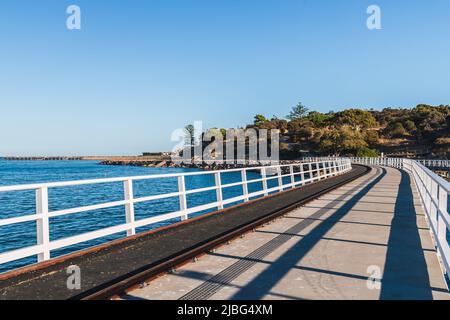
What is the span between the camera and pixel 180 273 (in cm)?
622

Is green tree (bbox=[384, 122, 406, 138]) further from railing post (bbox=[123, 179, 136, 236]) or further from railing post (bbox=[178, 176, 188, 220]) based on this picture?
railing post (bbox=[123, 179, 136, 236])

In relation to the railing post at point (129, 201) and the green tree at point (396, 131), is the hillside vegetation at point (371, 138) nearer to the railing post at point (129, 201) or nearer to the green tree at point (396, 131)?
the green tree at point (396, 131)

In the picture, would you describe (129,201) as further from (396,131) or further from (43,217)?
(396,131)

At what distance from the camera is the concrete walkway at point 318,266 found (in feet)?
17.4

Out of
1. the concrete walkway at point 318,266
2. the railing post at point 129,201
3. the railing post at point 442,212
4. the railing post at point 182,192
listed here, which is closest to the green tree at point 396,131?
the concrete walkway at point 318,266

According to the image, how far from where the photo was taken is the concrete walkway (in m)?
5.30

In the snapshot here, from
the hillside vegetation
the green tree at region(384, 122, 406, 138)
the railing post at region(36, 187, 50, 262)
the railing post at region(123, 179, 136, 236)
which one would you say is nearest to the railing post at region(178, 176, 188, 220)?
the railing post at region(123, 179, 136, 236)

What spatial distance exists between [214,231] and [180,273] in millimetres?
3168

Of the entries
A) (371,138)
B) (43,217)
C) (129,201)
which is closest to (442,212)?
(129,201)

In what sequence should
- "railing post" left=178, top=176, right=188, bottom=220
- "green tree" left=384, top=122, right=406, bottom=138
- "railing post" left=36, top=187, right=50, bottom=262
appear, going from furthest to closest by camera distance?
"green tree" left=384, top=122, right=406, bottom=138
"railing post" left=178, top=176, right=188, bottom=220
"railing post" left=36, top=187, right=50, bottom=262

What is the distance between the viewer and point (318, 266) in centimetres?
648

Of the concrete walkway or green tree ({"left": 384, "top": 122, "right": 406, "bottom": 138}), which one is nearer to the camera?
the concrete walkway

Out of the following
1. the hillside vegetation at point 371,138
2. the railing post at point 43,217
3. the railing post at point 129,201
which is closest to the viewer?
the railing post at point 43,217
